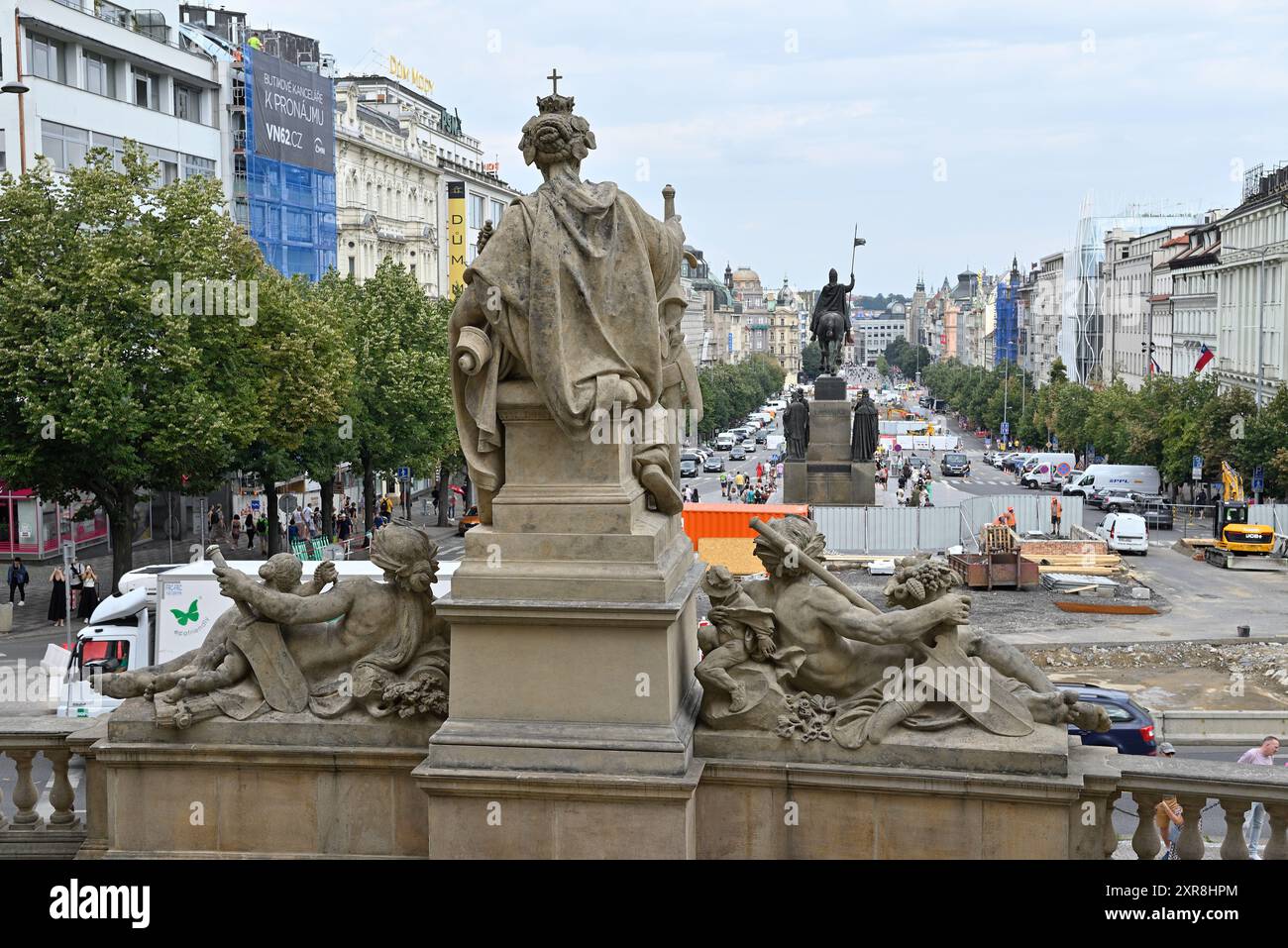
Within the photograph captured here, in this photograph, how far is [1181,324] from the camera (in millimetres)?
118188

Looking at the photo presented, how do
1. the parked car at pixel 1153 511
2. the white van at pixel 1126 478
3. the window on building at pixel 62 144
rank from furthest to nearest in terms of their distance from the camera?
the white van at pixel 1126 478
the parked car at pixel 1153 511
the window on building at pixel 62 144

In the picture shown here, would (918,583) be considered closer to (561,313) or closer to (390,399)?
(561,313)

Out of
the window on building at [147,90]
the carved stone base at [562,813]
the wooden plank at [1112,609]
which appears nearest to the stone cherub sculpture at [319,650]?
the carved stone base at [562,813]

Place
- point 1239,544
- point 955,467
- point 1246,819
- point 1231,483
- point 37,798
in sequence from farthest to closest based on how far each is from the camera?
point 955,467 < point 1231,483 < point 1239,544 < point 1246,819 < point 37,798

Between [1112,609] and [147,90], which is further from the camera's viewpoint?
[147,90]

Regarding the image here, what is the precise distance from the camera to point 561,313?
8445mm

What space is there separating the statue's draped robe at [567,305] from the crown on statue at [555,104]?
50 centimetres

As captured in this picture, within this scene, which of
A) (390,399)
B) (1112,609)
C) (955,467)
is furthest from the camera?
(955,467)

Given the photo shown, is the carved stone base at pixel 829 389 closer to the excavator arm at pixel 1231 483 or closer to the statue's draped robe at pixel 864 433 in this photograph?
the statue's draped robe at pixel 864 433

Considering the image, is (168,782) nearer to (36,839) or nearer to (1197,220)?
(36,839)

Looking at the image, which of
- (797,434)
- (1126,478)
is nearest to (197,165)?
(797,434)

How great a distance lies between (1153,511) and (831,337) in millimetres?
20252

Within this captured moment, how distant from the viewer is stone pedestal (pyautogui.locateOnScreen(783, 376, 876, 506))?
51.8 meters

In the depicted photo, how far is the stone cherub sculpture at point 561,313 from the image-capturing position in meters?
8.43
